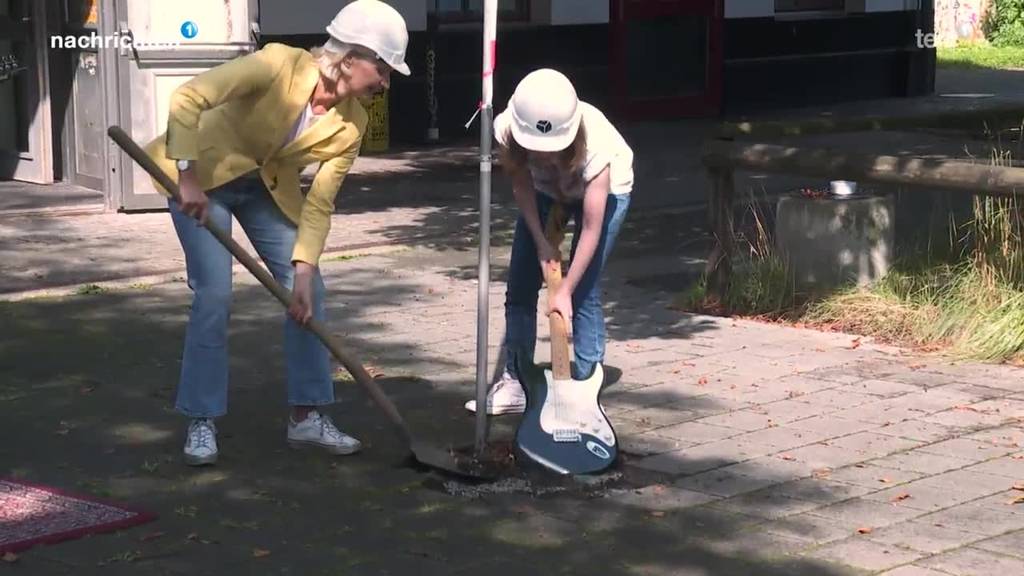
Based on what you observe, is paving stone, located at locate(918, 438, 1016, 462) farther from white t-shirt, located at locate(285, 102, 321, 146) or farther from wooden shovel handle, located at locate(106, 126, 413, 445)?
white t-shirt, located at locate(285, 102, 321, 146)

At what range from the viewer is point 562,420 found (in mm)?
6117

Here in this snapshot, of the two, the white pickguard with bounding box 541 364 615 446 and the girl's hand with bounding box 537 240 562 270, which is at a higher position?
the girl's hand with bounding box 537 240 562 270

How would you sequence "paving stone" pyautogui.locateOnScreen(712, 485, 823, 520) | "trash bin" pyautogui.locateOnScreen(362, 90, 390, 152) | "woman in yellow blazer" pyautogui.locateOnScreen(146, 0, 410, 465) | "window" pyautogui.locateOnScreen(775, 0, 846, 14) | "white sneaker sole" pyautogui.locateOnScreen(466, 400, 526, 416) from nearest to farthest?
"paving stone" pyautogui.locateOnScreen(712, 485, 823, 520), "woman in yellow blazer" pyautogui.locateOnScreen(146, 0, 410, 465), "white sneaker sole" pyautogui.locateOnScreen(466, 400, 526, 416), "trash bin" pyautogui.locateOnScreen(362, 90, 390, 152), "window" pyautogui.locateOnScreen(775, 0, 846, 14)

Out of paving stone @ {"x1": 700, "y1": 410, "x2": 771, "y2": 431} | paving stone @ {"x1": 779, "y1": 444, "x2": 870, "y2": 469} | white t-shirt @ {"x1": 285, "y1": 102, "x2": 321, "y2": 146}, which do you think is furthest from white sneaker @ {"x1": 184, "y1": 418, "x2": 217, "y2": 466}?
paving stone @ {"x1": 779, "y1": 444, "x2": 870, "y2": 469}

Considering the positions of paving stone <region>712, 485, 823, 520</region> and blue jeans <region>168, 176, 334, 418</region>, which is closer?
paving stone <region>712, 485, 823, 520</region>

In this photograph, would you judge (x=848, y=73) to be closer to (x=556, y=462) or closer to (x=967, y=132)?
(x=967, y=132)

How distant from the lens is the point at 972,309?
8.09 metres

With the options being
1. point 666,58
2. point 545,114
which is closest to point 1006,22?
point 666,58

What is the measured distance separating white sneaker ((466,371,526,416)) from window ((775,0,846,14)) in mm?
13846

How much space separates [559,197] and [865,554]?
1.91 meters

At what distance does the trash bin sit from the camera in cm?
1570

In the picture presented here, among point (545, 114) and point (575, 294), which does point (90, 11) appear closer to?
point (575, 294)

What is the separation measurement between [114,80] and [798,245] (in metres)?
5.14

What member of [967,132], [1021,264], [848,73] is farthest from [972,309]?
[848,73]
